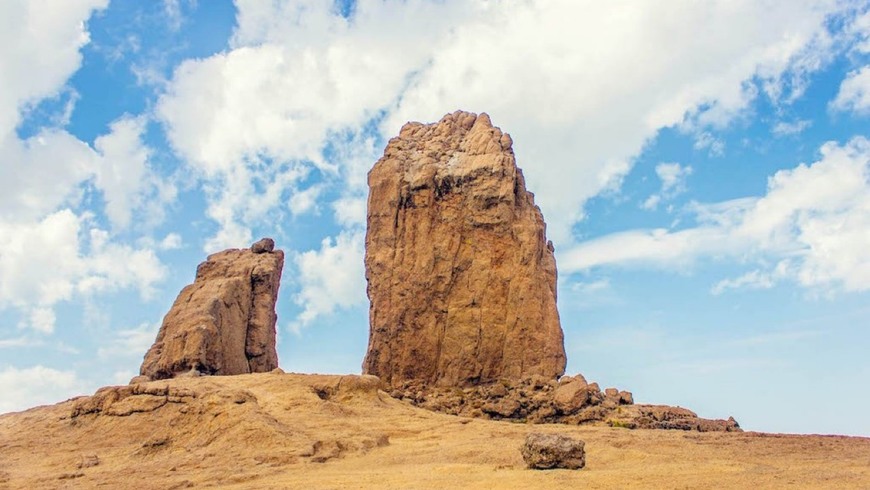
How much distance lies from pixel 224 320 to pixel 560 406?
1461 centimetres

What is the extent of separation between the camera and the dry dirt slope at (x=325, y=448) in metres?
15.0

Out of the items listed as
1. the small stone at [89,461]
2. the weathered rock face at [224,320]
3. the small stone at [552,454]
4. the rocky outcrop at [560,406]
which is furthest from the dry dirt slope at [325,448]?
the weathered rock face at [224,320]

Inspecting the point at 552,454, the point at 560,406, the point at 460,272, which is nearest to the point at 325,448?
the point at 552,454

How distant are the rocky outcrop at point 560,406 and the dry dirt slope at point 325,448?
13.3 ft

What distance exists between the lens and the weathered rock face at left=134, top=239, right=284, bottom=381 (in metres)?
31.6

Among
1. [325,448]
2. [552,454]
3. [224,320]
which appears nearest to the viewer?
[552,454]

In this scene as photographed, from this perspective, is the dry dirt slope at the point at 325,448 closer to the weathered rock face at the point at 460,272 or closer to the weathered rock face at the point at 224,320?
the weathered rock face at the point at 224,320

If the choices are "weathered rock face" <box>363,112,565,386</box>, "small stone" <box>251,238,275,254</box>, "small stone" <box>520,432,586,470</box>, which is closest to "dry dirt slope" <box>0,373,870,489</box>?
"small stone" <box>520,432,586,470</box>

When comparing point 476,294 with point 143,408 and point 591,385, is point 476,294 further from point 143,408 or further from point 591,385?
point 143,408

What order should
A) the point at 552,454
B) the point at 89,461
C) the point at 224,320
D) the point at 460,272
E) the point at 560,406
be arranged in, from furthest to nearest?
the point at 460,272 → the point at 224,320 → the point at 560,406 → the point at 89,461 → the point at 552,454

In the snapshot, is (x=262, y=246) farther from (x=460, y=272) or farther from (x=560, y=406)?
(x=560, y=406)

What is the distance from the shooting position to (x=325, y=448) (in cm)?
1870

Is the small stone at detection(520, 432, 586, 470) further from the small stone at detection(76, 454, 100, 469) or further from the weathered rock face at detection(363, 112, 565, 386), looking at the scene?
the weathered rock face at detection(363, 112, 565, 386)

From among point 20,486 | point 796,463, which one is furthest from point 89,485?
point 796,463
